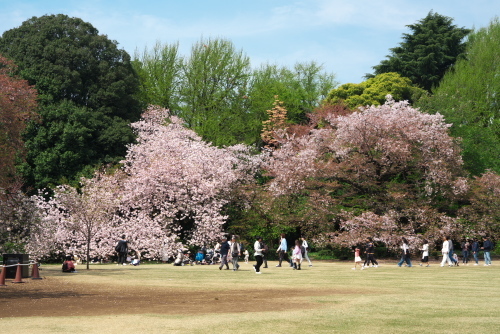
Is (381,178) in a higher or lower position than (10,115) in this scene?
lower

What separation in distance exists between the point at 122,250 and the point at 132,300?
20992 millimetres

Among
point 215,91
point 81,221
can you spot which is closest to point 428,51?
point 215,91

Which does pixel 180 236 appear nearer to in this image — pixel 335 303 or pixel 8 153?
pixel 8 153

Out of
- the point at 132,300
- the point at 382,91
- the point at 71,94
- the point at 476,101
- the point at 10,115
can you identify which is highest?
the point at 382,91

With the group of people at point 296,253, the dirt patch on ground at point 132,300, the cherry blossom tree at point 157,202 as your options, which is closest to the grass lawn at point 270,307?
the dirt patch on ground at point 132,300

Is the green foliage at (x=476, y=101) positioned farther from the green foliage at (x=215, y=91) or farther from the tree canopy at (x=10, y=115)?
the tree canopy at (x=10, y=115)

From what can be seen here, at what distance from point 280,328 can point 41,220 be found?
22712 mm

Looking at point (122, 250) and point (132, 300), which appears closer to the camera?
point (132, 300)

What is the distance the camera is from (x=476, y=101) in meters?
55.0

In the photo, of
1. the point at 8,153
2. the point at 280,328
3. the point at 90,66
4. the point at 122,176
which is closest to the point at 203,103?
the point at 90,66

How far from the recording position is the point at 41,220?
30734 mm

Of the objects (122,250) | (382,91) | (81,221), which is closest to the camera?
(81,221)

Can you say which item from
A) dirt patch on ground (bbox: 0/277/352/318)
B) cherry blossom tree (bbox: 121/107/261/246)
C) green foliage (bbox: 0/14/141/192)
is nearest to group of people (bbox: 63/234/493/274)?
cherry blossom tree (bbox: 121/107/261/246)

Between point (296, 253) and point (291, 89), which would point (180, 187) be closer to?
point (296, 253)
